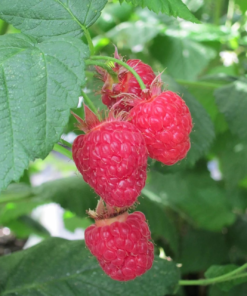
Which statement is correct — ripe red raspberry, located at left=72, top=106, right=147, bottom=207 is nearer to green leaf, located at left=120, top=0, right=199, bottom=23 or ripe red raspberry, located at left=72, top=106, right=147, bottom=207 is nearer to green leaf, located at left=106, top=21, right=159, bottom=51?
green leaf, located at left=120, top=0, right=199, bottom=23

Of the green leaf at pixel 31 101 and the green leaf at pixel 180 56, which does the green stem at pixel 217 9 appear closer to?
the green leaf at pixel 180 56

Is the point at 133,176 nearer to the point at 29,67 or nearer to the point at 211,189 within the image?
the point at 29,67

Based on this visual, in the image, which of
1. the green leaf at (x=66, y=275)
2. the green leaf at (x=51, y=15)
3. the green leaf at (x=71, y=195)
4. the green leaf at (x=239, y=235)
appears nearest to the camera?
the green leaf at (x=51, y=15)

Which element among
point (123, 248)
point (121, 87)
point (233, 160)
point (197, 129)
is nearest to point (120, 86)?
point (121, 87)

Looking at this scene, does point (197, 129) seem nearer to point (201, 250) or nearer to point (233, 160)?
point (233, 160)

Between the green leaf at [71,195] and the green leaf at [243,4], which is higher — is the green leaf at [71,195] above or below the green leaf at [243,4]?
below

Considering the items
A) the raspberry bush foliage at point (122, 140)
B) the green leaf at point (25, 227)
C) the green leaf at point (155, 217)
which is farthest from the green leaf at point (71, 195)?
the green leaf at point (25, 227)
